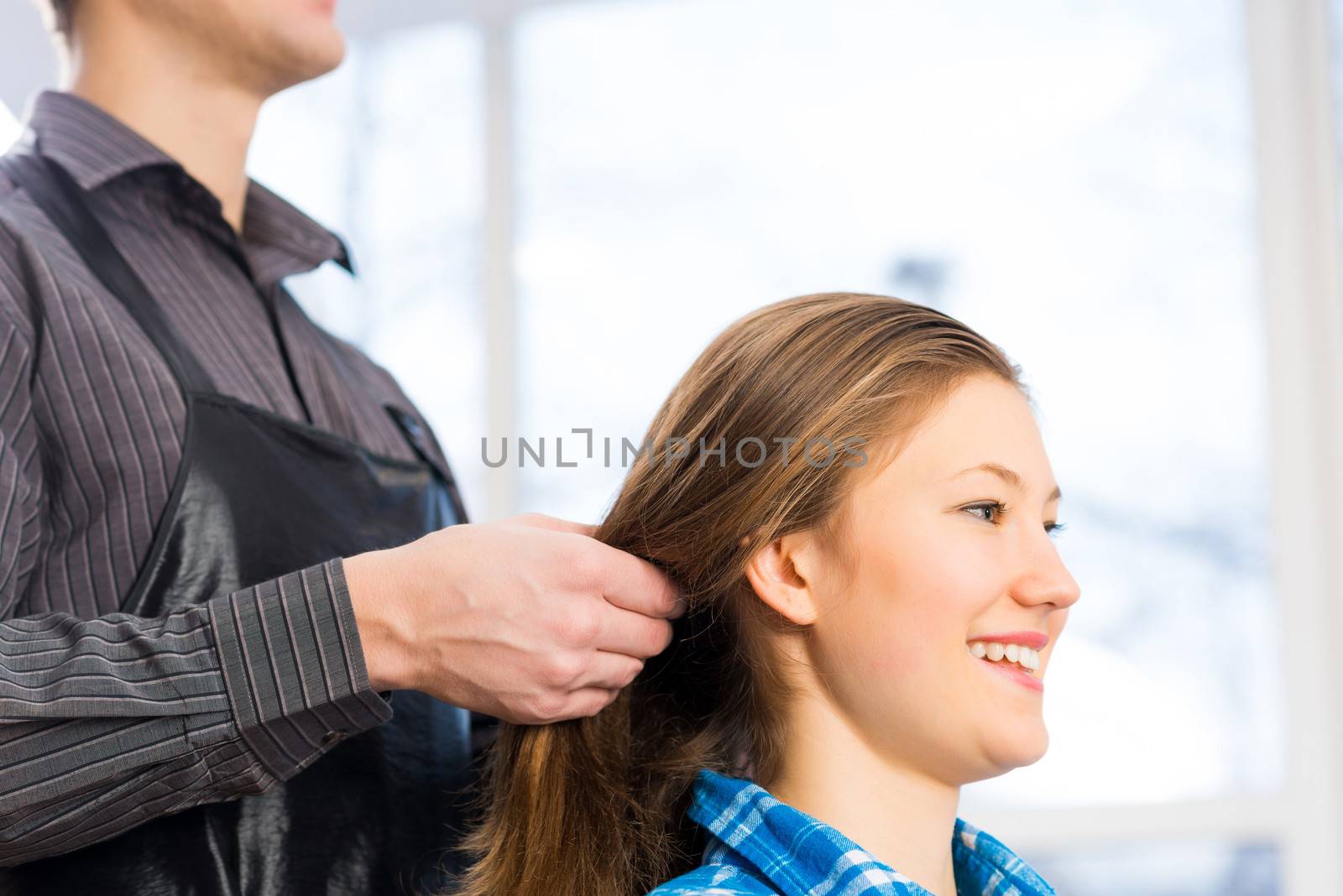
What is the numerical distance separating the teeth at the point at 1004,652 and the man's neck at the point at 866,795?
0.47 feet

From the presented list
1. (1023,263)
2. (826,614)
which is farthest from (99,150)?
(1023,263)

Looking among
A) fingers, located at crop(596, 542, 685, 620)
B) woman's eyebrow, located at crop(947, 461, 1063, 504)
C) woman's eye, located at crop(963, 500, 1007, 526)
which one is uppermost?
woman's eyebrow, located at crop(947, 461, 1063, 504)

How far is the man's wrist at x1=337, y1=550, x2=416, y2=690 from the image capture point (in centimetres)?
107

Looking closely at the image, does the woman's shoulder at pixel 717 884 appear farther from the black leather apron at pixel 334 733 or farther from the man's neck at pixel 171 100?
the man's neck at pixel 171 100

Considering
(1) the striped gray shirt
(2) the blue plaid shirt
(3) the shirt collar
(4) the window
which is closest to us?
(1) the striped gray shirt

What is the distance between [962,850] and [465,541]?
714 mm

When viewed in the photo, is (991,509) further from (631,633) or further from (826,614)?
(631,633)

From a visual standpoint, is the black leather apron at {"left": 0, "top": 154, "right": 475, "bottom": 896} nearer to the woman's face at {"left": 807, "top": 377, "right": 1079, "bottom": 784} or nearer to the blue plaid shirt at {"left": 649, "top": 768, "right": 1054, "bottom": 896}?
the blue plaid shirt at {"left": 649, "top": 768, "right": 1054, "bottom": 896}

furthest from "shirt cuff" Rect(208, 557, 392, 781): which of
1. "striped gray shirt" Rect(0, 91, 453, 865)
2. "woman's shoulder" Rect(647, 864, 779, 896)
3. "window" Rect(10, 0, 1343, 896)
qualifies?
"window" Rect(10, 0, 1343, 896)

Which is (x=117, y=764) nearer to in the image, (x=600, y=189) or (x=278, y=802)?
(x=278, y=802)

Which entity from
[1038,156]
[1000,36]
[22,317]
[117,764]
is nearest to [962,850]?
[117,764]

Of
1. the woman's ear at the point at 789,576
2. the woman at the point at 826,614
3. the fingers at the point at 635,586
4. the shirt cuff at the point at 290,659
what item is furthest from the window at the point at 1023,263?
the shirt cuff at the point at 290,659

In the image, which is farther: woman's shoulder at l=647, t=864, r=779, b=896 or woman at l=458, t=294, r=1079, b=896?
woman at l=458, t=294, r=1079, b=896

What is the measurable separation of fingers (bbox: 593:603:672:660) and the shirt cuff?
0.67ft
